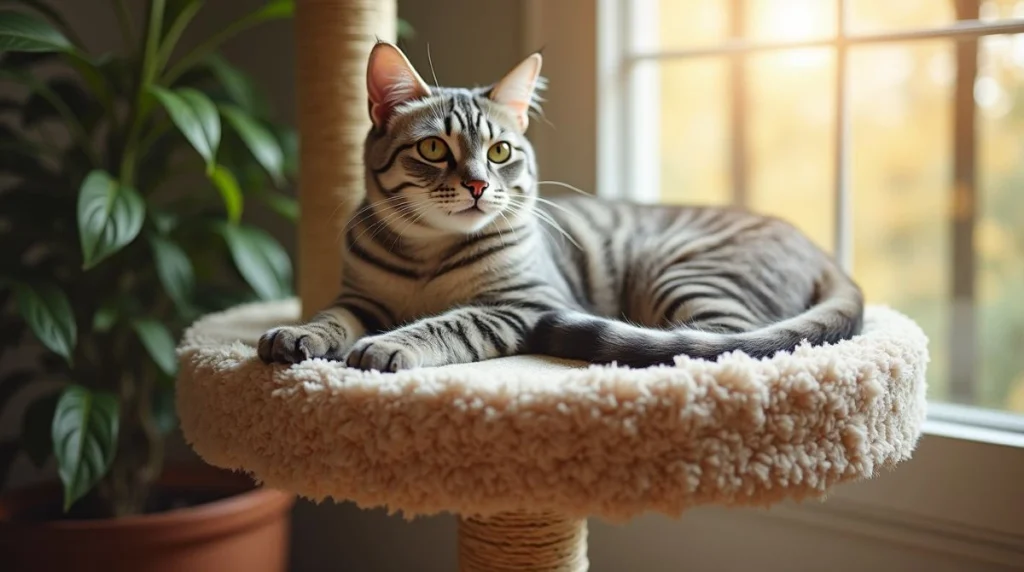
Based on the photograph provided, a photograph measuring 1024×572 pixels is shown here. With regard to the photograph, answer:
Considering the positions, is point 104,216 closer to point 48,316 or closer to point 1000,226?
point 48,316

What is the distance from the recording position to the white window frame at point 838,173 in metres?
1.28

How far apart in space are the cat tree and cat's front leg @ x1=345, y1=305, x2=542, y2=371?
0.03m

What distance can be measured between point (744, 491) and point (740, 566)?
803 millimetres

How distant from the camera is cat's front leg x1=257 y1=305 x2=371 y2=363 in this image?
979mm

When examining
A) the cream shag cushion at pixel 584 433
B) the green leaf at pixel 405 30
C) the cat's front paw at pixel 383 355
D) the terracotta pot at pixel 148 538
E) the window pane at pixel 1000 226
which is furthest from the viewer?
the green leaf at pixel 405 30

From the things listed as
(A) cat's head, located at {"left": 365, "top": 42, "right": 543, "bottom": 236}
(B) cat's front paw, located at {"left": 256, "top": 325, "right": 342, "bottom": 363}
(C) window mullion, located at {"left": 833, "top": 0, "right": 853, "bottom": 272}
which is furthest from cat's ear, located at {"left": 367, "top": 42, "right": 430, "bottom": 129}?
(C) window mullion, located at {"left": 833, "top": 0, "right": 853, "bottom": 272}

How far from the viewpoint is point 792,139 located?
1.92 meters

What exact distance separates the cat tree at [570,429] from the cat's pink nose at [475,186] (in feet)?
0.74

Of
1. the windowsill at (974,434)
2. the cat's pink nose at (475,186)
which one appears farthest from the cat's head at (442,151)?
the windowsill at (974,434)

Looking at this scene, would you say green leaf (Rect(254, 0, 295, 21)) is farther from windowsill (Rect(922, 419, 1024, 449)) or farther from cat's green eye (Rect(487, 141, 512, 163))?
windowsill (Rect(922, 419, 1024, 449))

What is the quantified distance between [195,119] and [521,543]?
0.79 metres

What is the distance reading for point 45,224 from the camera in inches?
60.1

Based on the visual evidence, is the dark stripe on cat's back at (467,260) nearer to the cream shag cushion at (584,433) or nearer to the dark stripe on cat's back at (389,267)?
the dark stripe on cat's back at (389,267)

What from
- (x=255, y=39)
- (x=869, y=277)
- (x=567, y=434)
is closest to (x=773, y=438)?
(x=567, y=434)
